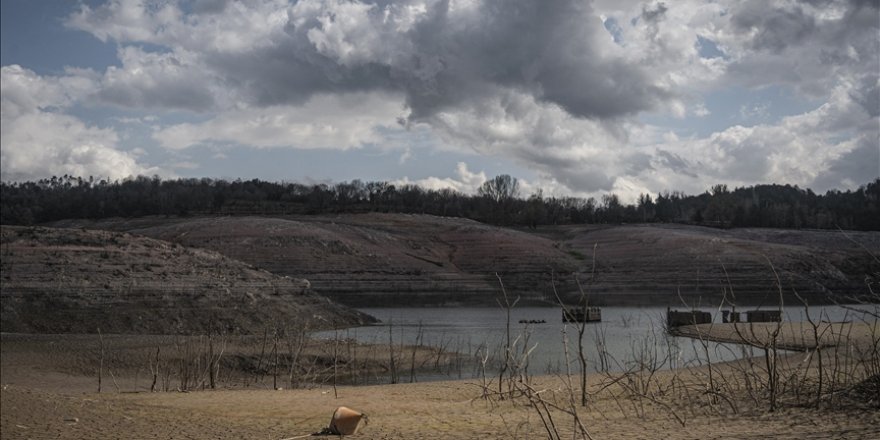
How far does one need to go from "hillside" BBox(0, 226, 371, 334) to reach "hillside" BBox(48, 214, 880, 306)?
2518cm

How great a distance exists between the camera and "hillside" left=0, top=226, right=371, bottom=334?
4200 cm

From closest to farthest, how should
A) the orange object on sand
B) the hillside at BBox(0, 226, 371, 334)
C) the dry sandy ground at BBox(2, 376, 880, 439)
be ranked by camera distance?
the dry sandy ground at BBox(2, 376, 880, 439) < the orange object on sand < the hillside at BBox(0, 226, 371, 334)

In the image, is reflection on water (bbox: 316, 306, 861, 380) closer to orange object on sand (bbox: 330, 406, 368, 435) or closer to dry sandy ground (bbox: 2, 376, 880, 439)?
dry sandy ground (bbox: 2, 376, 880, 439)

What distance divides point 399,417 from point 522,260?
272 feet

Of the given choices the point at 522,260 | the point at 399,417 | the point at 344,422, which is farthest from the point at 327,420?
the point at 522,260

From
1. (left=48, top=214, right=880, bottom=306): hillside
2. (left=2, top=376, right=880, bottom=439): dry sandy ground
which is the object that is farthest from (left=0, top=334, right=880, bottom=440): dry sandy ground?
(left=48, top=214, right=880, bottom=306): hillside

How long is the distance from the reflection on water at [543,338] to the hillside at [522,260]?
308 inches

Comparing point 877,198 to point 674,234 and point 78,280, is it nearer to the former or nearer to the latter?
point 674,234

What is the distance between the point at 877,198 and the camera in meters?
57.1

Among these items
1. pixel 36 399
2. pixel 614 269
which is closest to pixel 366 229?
pixel 614 269

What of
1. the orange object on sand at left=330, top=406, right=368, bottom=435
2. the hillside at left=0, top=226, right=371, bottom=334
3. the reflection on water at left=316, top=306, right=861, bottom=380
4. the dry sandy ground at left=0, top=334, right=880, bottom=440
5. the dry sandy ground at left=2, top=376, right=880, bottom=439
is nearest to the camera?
the dry sandy ground at left=2, top=376, right=880, bottom=439

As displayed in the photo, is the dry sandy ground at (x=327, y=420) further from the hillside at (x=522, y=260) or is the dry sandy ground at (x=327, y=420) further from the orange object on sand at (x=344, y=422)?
the hillside at (x=522, y=260)

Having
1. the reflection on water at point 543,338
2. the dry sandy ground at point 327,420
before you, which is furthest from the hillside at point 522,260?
the dry sandy ground at point 327,420

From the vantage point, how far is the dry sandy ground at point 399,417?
14.6 metres
